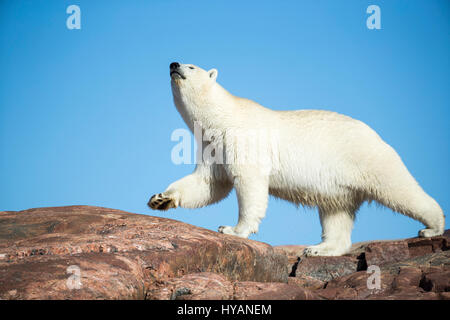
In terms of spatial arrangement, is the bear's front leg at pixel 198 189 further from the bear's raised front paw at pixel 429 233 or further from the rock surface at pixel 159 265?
the bear's raised front paw at pixel 429 233

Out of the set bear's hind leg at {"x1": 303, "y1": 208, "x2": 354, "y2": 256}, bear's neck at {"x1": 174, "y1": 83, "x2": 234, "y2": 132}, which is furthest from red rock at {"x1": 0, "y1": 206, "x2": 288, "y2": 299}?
bear's neck at {"x1": 174, "y1": 83, "x2": 234, "y2": 132}

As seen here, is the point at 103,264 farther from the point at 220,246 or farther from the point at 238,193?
the point at 238,193

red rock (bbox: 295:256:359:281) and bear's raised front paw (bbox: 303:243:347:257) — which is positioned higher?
bear's raised front paw (bbox: 303:243:347:257)

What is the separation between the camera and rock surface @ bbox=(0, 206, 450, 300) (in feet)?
11.7

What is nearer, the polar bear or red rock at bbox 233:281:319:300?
red rock at bbox 233:281:319:300

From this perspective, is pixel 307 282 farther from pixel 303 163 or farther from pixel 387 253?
pixel 303 163

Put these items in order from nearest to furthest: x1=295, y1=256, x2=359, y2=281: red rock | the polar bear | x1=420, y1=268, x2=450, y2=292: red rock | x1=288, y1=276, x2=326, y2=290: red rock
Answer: x1=420, y1=268, x2=450, y2=292: red rock, x1=288, y1=276, x2=326, y2=290: red rock, x1=295, y1=256, x2=359, y2=281: red rock, the polar bear

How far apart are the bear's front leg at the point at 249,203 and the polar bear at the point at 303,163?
0.05 metres

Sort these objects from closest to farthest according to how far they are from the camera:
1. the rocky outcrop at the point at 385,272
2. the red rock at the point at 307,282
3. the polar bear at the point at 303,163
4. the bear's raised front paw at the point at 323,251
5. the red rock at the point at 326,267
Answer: the rocky outcrop at the point at 385,272, the red rock at the point at 307,282, the red rock at the point at 326,267, the polar bear at the point at 303,163, the bear's raised front paw at the point at 323,251

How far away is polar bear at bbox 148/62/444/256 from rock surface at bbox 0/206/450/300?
3.14 feet

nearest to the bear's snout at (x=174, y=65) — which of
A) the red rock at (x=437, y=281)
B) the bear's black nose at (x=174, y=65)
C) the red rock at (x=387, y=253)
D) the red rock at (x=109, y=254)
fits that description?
the bear's black nose at (x=174, y=65)

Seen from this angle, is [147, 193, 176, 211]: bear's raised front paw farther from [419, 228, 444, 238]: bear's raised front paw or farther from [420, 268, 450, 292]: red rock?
[419, 228, 444, 238]: bear's raised front paw

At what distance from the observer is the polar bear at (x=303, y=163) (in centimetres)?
727
